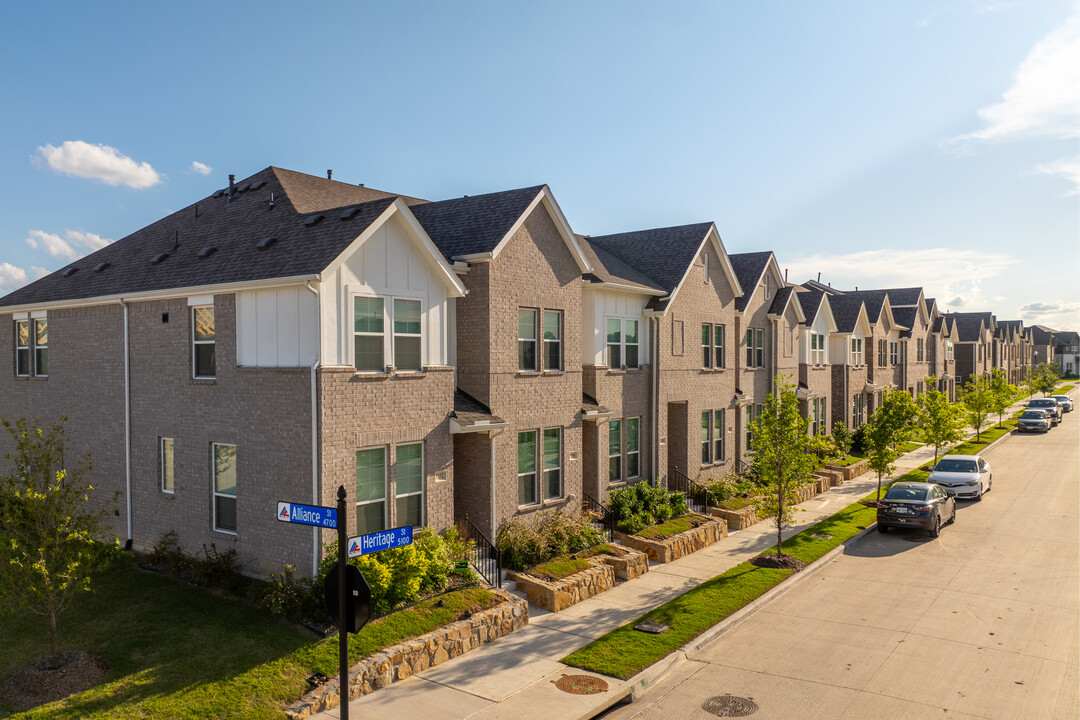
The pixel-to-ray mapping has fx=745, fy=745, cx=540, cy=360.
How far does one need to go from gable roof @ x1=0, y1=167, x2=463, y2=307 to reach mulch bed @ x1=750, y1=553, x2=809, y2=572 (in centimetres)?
1054

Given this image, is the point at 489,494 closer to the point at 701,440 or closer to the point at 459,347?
the point at 459,347

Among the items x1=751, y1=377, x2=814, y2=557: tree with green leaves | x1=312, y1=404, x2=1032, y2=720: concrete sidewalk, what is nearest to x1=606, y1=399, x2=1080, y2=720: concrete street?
x1=312, y1=404, x2=1032, y2=720: concrete sidewalk

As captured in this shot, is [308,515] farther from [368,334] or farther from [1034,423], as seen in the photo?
[1034,423]

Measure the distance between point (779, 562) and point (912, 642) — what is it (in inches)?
205

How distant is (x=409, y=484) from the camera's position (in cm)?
1549

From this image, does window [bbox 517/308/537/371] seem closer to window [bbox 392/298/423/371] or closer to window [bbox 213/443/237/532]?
window [bbox 392/298/423/371]

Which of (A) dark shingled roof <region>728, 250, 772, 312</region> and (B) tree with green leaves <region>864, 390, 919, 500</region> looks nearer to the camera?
(B) tree with green leaves <region>864, 390, 919, 500</region>

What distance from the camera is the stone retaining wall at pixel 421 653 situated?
10.9m

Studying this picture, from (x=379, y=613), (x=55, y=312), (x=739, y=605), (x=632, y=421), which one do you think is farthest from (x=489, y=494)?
(x=55, y=312)

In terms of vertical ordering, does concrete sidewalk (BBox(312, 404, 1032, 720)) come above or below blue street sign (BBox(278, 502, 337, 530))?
below

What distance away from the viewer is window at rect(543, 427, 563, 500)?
19312 millimetres

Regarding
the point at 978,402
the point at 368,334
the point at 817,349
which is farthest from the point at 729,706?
the point at 978,402

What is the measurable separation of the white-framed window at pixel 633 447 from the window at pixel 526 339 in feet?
18.0

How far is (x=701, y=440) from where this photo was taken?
26.3 metres
